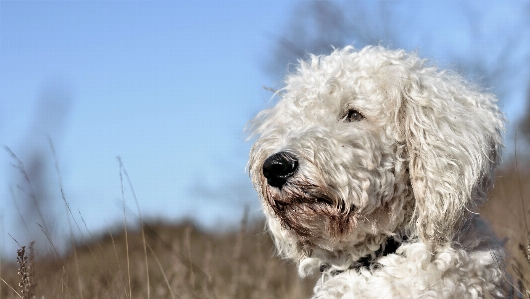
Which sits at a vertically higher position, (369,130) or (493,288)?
(369,130)

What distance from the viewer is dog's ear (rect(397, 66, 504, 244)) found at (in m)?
3.61

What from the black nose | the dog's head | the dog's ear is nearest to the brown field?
the dog's ear

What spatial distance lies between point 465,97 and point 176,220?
1072 cm

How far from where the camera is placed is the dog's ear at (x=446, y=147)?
3605mm

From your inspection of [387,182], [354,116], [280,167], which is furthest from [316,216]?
[354,116]

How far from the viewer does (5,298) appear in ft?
15.6

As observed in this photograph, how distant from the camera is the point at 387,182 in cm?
369

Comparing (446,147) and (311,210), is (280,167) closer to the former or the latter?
(311,210)

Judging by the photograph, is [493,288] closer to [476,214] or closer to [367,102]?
[476,214]

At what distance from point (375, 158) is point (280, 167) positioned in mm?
575

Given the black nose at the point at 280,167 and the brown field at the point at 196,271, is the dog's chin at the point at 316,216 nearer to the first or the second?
the black nose at the point at 280,167

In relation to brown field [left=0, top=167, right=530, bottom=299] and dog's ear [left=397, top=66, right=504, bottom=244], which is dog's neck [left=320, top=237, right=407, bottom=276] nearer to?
dog's ear [left=397, top=66, right=504, bottom=244]

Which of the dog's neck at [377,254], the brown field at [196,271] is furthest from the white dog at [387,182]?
the brown field at [196,271]

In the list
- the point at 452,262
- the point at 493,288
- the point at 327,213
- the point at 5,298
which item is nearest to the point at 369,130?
the point at 327,213
